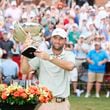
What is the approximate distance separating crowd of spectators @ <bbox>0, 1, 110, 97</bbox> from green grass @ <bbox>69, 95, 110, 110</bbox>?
75 cm

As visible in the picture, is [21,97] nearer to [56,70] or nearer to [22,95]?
[22,95]

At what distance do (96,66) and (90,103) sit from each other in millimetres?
1550

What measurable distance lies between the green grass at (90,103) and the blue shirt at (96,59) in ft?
2.61

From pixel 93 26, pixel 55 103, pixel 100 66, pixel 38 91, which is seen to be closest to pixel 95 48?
pixel 100 66

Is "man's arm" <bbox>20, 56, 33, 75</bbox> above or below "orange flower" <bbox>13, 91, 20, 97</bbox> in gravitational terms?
above

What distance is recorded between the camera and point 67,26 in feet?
56.1

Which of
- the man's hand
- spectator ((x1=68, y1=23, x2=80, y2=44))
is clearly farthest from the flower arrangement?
spectator ((x1=68, y1=23, x2=80, y2=44))

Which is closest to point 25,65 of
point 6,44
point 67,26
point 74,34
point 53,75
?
point 53,75

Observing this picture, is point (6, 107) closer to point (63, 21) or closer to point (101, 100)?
point (101, 100)

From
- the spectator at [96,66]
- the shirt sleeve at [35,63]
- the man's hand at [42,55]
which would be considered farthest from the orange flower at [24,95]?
the spectator at [96,66]

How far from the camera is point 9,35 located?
15.6 m

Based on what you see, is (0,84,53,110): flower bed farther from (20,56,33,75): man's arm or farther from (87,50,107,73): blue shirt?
(87,50,107,73): blue shirt

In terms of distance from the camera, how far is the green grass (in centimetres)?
1250

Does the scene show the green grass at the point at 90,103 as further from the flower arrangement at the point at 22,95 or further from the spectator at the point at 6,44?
the flower arrangement at the point at 22,95
